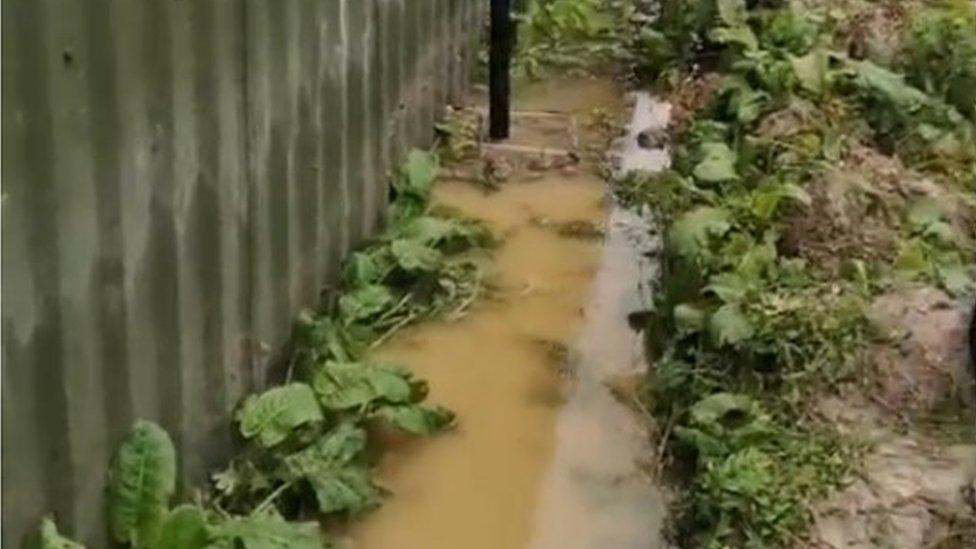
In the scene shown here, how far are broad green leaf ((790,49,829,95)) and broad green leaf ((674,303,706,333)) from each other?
1.88 metres

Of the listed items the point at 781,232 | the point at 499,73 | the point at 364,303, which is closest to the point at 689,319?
the point at 781,232

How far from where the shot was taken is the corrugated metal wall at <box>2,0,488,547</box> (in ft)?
9.98

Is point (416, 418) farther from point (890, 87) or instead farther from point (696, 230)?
point (890, 87)

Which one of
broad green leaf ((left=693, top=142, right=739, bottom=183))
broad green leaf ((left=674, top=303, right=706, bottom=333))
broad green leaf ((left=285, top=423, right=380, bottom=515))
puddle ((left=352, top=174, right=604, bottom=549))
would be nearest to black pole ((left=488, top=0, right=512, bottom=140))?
puddle ((left=352, top=174, right=604, bottom=549))

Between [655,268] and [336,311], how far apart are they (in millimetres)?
1273

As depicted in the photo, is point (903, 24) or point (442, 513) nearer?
point (442, 513)

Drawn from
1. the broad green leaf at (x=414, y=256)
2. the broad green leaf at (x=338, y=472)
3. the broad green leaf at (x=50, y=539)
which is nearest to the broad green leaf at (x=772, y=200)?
the broad green leaf at (x=414, y=256)

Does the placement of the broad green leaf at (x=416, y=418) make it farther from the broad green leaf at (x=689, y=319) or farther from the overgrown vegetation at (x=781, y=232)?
the broad green leaf at (x=689, y=319)

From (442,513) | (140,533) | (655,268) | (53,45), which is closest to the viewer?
(53,45)

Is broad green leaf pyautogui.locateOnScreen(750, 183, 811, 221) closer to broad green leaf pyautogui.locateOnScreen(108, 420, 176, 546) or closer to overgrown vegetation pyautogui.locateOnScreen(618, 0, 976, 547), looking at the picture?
overgrown vegetation pyautogui.locateOnScreen(618, 0, 976, 547)

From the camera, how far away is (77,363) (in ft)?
10.6

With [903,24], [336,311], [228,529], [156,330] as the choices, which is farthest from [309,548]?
[903,24]

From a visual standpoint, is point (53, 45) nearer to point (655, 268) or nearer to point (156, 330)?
point (156, 330)

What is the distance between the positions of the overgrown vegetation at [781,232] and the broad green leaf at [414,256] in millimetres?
712
